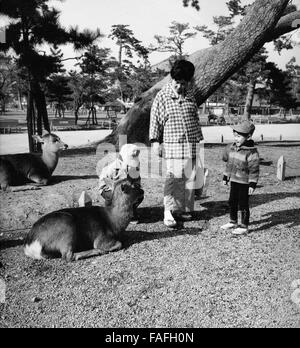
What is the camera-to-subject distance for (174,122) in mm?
4512

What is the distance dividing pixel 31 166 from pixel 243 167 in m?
4.20

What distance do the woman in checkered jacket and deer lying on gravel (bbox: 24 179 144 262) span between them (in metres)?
0.72

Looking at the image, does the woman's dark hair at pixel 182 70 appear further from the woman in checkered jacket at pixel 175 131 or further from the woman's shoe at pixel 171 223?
the woman's shoe at pixel 171 223

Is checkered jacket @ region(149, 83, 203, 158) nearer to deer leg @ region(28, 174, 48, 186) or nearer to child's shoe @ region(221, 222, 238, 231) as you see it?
child's shoe @ region(221, 222, 238, 231)

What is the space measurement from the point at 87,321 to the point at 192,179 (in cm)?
250

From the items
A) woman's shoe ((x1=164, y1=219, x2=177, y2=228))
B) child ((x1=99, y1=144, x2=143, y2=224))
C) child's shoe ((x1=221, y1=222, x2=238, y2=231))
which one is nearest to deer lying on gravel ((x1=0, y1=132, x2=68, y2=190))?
child ((x1=99, y1=144, x2=143, y2=224))

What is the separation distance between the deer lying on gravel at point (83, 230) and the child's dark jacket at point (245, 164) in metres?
1.13

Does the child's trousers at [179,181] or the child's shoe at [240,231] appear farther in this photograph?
the child's trousers at [179,181]

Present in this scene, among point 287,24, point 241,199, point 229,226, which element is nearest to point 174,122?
point 241,199

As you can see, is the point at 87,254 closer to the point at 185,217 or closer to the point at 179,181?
the point at 179,181

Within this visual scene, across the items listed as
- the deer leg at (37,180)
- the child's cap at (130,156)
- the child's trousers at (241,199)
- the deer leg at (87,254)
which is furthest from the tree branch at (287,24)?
the deer leg at (87,254)

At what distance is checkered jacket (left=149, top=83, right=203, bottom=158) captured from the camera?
4504 millimetres

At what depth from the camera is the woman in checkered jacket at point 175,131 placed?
177 inches
